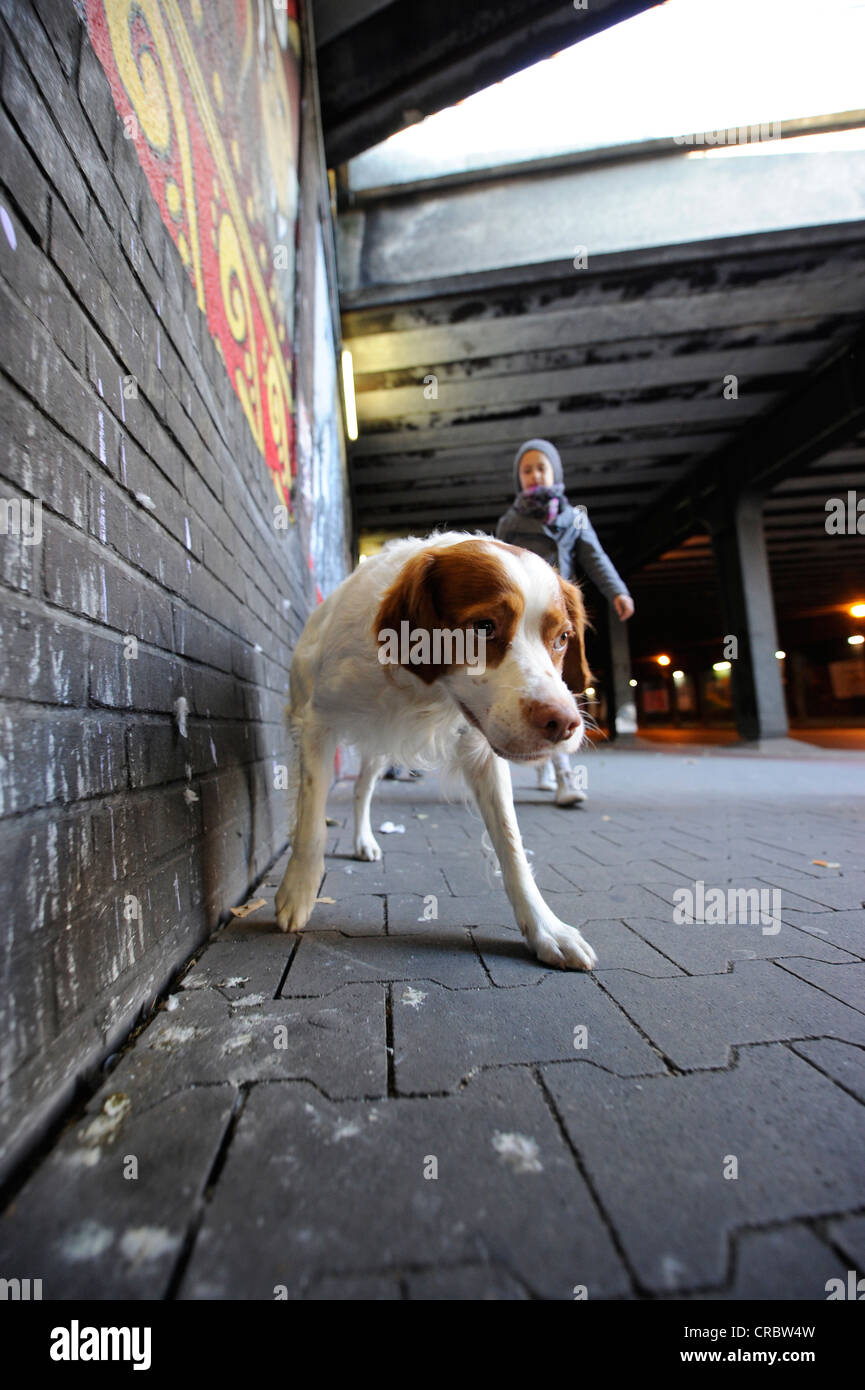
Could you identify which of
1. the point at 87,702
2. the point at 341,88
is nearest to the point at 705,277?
the point at 341,88

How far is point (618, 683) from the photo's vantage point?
50.1ft

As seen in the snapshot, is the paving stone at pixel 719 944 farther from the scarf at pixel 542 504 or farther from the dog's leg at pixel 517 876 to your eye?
the scarf at pixel 542 504

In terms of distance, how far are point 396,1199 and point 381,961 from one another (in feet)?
2.55

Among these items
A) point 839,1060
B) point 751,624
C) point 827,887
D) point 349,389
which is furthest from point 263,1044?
point 751,624

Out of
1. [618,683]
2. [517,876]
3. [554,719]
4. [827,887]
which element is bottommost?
[827,887]

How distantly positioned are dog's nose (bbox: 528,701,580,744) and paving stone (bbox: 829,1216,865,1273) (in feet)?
3.03

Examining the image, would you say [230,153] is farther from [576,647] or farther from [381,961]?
[381,961]

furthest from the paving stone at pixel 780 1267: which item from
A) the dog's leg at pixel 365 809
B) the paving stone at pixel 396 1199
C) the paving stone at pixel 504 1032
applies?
the dog's leg at pixel 365 809

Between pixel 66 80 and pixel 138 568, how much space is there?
2.83 ft

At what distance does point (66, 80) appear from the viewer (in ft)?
3.30

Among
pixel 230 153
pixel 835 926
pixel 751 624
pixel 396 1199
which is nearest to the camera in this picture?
pixel 396 1199

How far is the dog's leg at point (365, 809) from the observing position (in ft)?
8.89

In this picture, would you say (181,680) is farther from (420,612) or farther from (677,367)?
(677,367)

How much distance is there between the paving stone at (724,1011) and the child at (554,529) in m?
2.73
